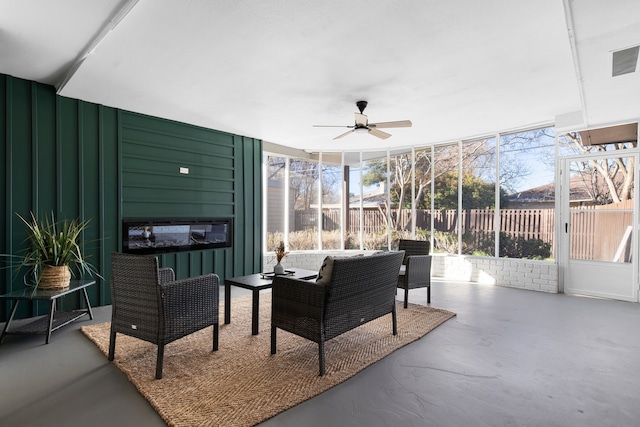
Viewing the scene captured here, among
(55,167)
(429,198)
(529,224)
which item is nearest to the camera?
(55,167)

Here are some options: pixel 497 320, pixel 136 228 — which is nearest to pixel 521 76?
pixel 497 320

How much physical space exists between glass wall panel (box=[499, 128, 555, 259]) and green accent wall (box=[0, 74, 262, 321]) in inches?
172

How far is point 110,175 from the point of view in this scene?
4383 mm

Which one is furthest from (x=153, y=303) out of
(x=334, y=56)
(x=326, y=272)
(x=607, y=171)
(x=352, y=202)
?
(x=607, y=171)

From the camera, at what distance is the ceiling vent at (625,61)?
2712mm

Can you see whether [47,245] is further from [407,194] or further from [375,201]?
[407,194]

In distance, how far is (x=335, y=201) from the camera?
7277 mm

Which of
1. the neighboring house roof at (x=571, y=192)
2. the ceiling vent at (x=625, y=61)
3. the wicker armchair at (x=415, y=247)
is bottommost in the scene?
the wicker armchair at (x=415, y=247)

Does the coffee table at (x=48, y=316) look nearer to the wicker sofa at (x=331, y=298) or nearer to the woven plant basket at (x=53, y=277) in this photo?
the woven plant basket at (x=53, y=277)

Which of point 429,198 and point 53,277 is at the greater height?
point 429,198

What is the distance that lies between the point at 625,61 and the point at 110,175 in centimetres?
560

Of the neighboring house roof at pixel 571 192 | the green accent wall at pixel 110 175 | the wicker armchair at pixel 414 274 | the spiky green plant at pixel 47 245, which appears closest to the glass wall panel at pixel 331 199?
the green accent wall at pixel 110 175

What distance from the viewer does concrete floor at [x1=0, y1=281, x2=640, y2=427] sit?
1969 mm

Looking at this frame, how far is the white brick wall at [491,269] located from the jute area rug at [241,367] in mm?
2596
